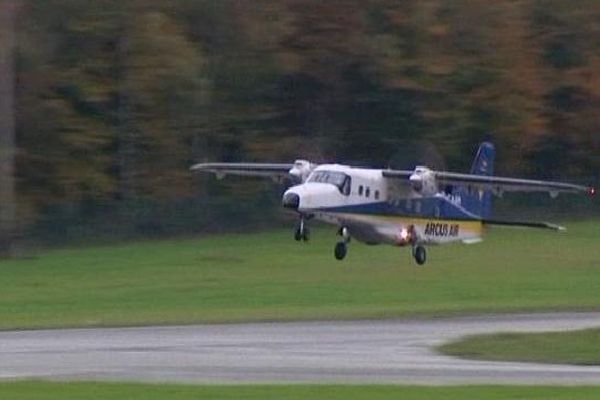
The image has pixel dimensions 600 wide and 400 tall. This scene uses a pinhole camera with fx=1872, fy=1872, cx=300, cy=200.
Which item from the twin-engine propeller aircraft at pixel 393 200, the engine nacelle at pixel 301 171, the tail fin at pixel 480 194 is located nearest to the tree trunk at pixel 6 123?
the twin-engine propeller aircraft at pixel 393 200

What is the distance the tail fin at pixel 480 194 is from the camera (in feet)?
164

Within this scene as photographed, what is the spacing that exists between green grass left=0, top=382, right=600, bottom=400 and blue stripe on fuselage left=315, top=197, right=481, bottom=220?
2721cm

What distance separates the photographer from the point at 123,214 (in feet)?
198

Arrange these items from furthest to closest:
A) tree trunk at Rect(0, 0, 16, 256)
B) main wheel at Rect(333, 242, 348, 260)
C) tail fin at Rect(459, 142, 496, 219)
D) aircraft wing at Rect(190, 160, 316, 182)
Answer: tree trunk at Rect(0, 0, 16, 256) → tail fin at Rect(459, 142, 496, 219) → main wheel at Rect(333, 242, 348, 260) → aircraft wing at Rect(190, 160, 316, 182)

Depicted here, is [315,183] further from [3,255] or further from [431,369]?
[431,369]

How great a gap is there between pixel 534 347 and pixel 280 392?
7.36 metres

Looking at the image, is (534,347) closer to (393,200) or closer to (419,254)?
(393,200)

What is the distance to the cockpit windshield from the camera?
46062 mm

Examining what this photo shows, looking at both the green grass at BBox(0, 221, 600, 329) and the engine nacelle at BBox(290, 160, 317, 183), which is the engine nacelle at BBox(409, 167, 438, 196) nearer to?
the green grass at BBox(0, 221, 600, 329)

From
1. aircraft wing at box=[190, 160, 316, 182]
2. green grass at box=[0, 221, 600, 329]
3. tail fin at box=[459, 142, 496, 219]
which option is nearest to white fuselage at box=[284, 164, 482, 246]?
tail fin at box=[459, 142, 496, 219]

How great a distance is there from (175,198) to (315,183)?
1604cm

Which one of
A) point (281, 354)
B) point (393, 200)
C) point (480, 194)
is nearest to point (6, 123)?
point (393, 200)

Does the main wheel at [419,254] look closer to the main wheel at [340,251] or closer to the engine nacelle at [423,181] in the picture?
the engine nacelle at [423,181]

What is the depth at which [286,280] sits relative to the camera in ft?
150
